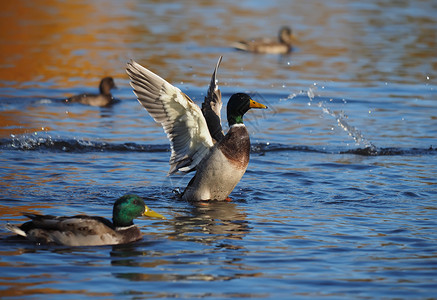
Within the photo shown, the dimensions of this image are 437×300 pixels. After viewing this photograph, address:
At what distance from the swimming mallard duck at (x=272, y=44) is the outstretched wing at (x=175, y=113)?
11.9 meters

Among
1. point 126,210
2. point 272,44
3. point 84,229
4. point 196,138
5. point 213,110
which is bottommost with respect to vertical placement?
point 84,229

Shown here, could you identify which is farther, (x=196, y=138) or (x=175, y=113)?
(x=196, y=138)

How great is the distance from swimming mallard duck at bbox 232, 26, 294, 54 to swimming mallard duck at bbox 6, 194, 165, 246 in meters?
13.7

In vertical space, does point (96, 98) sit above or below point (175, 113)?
below

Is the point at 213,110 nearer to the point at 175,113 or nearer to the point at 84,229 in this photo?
the point at 175,113

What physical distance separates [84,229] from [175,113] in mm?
2045

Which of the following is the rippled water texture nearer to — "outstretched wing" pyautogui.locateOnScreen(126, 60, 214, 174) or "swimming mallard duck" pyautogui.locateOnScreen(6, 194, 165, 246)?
"swimming mallard duck" pyautogui.locateOnScreen(6, 194, 165, 246)

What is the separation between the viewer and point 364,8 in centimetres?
2778

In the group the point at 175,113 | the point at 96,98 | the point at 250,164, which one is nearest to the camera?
the point at 175,113

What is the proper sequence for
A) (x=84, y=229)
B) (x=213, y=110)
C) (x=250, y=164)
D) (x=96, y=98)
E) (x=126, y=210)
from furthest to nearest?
(x=96, y=98)
(x=250, y=164)
(x=213, y=110)
(x=126, y=210)
(x=84, y=229)

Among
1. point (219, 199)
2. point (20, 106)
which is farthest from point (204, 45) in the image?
point (219, 199)

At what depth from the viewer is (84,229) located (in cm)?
690

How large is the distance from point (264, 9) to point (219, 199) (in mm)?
20468

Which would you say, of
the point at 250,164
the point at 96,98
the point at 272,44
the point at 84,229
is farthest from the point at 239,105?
the point at 272,44
